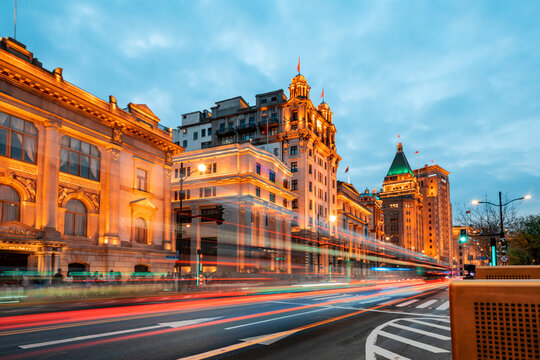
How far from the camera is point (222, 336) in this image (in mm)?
10367

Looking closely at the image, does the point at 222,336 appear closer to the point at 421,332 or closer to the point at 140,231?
the point at 421,332

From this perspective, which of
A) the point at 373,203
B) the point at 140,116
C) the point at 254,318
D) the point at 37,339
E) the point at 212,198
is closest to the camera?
the point at 37,339

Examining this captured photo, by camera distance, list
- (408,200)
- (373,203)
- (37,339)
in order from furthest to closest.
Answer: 1. (408,200)
2. (373,203)
3. (37,339)

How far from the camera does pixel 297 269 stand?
235 feet

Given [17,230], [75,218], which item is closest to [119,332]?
[17,230]

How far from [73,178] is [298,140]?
48817mm

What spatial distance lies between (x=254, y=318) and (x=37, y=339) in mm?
6827

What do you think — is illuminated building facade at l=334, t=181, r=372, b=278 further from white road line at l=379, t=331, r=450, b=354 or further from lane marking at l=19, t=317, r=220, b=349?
Result: white road line at l=379, t=331, r=450, b=354

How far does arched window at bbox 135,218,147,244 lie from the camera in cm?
4055

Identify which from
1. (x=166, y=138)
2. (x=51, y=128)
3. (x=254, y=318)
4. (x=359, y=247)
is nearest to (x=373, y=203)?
(x=359, y=247)

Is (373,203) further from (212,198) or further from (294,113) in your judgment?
(212,198)

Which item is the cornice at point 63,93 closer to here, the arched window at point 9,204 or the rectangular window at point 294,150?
the arched window at point 9,204

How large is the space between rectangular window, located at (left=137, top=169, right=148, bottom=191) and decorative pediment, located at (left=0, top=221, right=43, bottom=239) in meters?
12.7

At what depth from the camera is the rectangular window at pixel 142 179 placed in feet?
137
